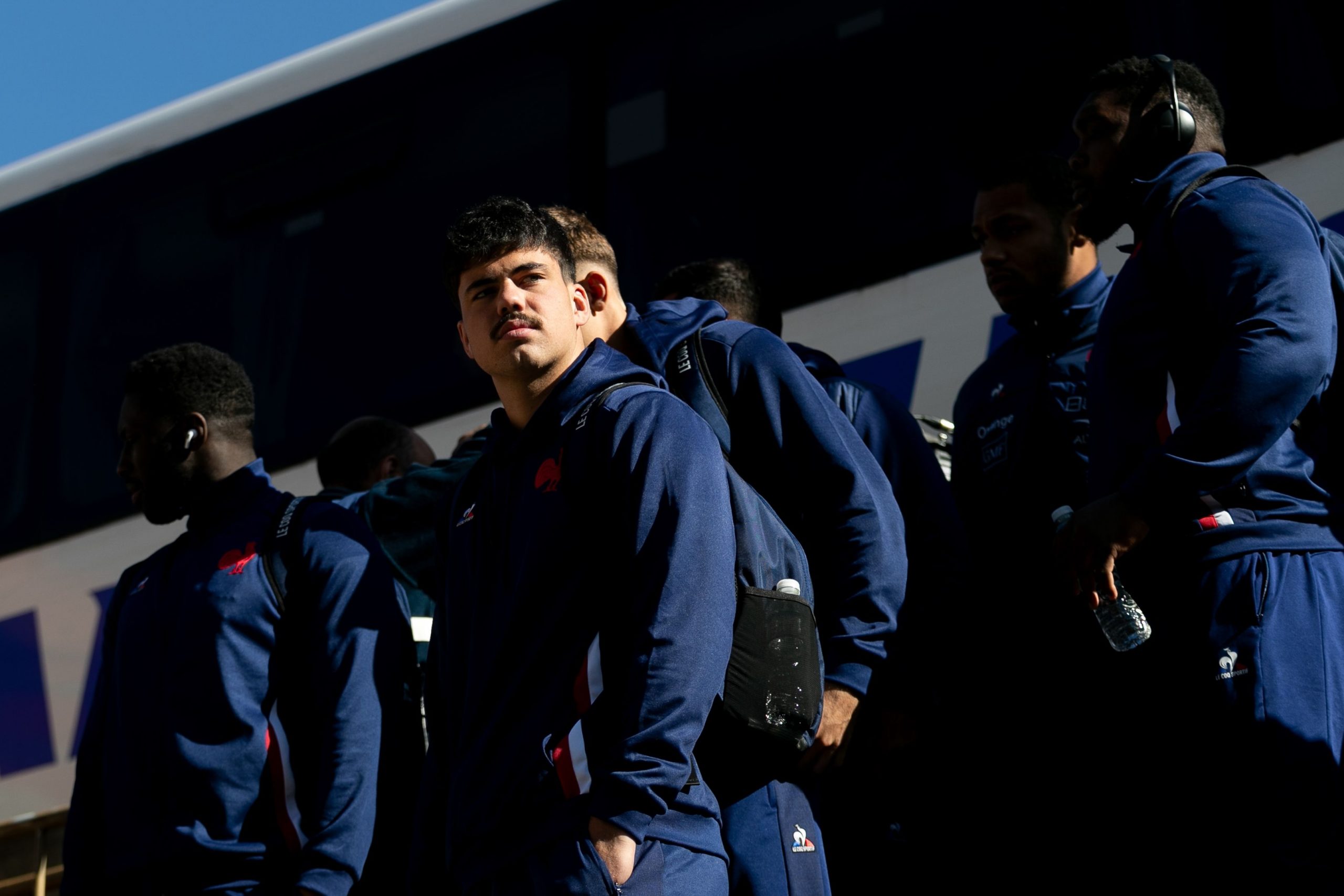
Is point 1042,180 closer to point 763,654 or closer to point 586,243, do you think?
point 586,243

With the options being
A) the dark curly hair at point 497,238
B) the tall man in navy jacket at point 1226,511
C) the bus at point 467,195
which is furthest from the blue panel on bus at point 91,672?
the tall man in navy jacket at point 1226,511

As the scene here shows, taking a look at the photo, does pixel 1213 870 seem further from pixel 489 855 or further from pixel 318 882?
pixel 318 882

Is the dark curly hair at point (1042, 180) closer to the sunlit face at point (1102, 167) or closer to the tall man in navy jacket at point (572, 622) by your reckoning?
the sunlit face at point (1102, 167)

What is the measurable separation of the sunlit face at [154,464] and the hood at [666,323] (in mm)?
1095

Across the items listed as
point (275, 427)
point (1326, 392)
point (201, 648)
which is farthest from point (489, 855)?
point (275, 427)

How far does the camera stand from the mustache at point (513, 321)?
264 centimetres

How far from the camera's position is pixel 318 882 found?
286cm

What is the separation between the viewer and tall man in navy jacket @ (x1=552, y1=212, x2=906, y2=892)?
8.32ft

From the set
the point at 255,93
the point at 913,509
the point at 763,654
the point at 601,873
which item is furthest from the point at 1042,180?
the point at 255,93

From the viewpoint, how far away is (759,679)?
2357 mm

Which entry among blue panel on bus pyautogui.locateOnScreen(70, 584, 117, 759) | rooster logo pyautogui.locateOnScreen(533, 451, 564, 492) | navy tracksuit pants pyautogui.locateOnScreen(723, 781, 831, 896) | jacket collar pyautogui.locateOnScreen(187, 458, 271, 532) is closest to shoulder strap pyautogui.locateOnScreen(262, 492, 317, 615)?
jacket collar pyautogui.locateOnScreen(187, 458, 271, 532)

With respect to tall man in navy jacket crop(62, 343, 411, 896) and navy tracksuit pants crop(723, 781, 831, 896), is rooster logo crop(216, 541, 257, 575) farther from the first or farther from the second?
navy tracksuit pants crop(723, 781, 831, 896)

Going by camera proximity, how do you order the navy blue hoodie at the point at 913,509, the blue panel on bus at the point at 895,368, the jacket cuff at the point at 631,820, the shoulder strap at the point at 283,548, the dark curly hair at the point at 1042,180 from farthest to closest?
1. the blue panel on bus at the point at 895,368
2. the dark curly hair at the point at 1042,180
3. the shoulder strap at the point at 283,548
4. the navy blue hoodie at the point at 913,509
5. the jacket cuff at the point at 631,820

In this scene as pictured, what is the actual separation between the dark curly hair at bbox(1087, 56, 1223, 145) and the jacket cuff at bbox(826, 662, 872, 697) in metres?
1.22
